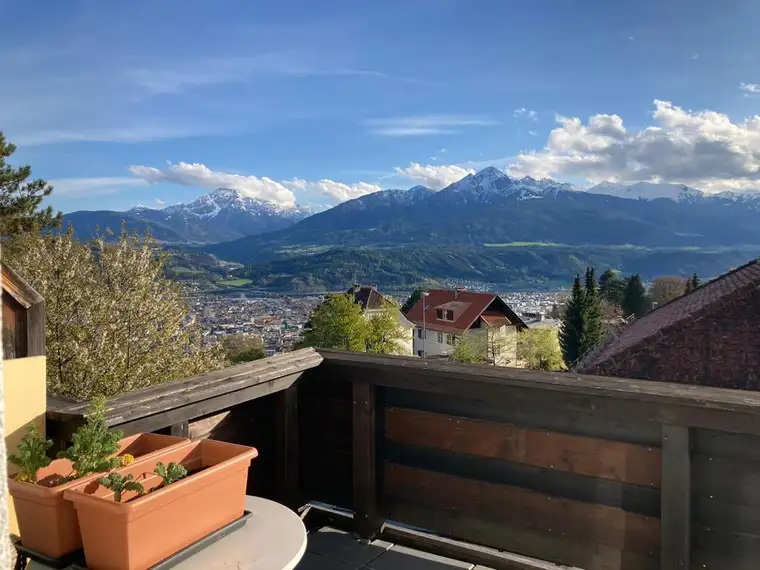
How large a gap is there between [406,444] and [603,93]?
144830 mm

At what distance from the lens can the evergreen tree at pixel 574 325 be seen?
121 ft

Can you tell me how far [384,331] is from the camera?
35812 millimetres

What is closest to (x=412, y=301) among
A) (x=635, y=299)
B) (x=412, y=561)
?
(x=635, y=299)

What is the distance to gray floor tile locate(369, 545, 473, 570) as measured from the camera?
2633 mm

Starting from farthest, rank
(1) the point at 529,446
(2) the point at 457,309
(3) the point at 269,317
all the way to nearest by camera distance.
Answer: (3) the point at 269,317
(2) the point at 457,309
(1) the point at 529,446

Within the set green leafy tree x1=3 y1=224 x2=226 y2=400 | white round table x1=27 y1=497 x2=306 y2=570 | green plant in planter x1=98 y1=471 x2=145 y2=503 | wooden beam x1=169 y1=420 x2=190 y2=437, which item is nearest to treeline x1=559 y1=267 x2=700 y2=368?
green leafy tree x1=3 y1=224 x2=226 y2=400

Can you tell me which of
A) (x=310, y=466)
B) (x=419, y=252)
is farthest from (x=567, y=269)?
(x=310, y=466)

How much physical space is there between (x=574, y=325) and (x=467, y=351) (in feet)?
23.1

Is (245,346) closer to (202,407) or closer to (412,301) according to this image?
(412,301)

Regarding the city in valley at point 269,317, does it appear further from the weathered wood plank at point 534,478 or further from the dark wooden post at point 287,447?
the weathered wood plank at point 534,478

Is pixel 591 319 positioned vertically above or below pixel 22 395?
below

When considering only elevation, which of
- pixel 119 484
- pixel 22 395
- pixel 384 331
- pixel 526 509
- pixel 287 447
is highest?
pixel 22 395

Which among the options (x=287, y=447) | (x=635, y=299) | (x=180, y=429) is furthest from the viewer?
(x=635, y=299)

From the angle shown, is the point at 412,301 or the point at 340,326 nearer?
the point at 340,326
